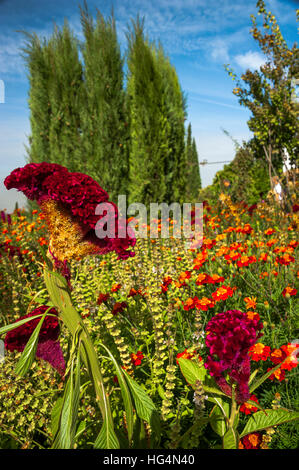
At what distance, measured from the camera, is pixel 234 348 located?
1.02 metres

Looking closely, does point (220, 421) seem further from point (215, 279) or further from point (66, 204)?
point (66, 204)

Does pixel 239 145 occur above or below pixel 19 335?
above

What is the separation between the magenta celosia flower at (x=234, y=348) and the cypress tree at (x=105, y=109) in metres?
5.55

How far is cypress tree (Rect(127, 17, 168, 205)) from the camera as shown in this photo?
6352 millimetres

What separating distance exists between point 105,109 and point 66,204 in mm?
5738

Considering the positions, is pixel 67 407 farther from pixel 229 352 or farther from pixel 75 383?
pixel 229 352

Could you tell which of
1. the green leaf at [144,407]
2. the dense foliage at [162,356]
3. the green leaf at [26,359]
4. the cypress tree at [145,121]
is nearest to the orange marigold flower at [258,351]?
the dense foliage at [162,356]

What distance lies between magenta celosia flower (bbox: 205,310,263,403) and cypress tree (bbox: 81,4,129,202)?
5.55 m

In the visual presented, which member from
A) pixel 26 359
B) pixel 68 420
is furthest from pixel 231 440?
pixel 26 359

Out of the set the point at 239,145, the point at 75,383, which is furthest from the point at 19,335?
the point at 239,145

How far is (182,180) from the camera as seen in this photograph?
7.06m

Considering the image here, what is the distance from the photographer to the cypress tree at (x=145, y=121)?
6.35 meters

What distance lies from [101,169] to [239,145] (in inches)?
151
